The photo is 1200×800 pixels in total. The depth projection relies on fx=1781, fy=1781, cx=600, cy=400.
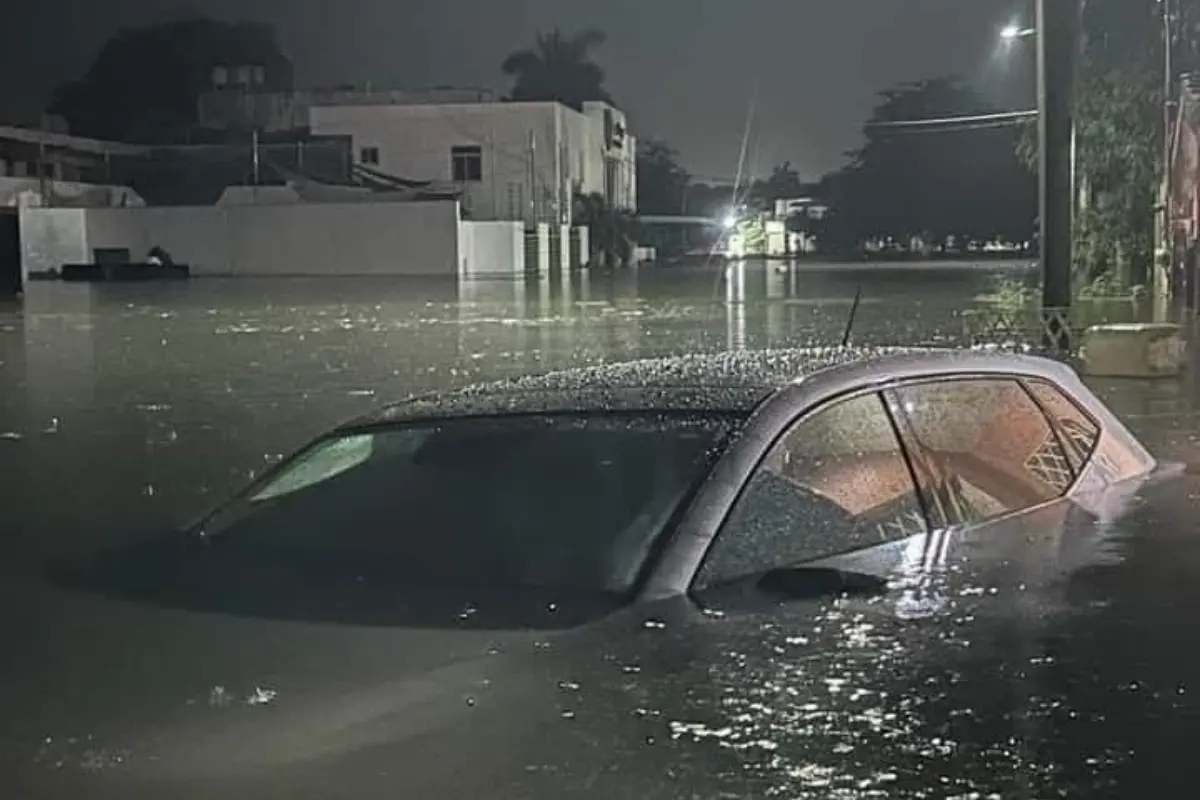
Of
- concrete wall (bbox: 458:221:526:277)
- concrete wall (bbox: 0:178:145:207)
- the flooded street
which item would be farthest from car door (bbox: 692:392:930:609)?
concrete wall (bbox: 0:178:145:207)

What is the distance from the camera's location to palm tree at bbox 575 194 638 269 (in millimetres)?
80688

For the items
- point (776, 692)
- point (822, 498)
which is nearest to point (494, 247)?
point (822, 498)

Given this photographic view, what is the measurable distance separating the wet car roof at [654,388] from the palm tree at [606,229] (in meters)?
72.9

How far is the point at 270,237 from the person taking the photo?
214 feet

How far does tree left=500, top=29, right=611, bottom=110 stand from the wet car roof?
95.0 meters

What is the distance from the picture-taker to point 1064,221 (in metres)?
21.5

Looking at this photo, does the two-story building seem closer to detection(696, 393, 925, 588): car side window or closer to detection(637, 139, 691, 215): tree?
detection(637, 139, 691, 215): tree

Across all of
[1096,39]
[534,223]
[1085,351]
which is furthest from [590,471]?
[534,223]

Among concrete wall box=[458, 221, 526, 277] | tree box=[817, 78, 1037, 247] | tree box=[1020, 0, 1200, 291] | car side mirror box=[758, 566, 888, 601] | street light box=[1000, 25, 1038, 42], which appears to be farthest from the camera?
tree box=[817, 78, 1037, 247]

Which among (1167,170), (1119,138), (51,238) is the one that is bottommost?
(51,238)

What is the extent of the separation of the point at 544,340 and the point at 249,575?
63.0 ft

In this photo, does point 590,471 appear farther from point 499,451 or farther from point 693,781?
point 693,781

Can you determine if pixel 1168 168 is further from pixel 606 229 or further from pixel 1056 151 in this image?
pixel 606 229

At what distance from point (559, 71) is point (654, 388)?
99.4 meters
